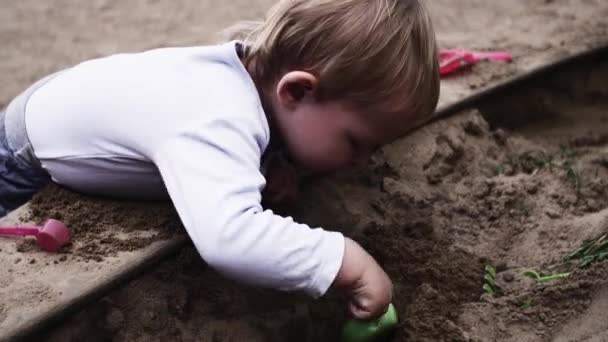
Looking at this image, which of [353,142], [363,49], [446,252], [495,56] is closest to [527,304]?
[446,252]

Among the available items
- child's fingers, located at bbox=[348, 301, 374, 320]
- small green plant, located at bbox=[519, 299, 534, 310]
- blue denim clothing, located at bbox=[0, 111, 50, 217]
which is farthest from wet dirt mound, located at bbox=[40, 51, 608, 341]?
blue denim clothing, located at bbox=[0, 111, 50, 217]

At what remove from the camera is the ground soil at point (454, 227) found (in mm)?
1449

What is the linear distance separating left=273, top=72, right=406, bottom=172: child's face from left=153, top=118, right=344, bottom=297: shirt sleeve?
0.56 feet

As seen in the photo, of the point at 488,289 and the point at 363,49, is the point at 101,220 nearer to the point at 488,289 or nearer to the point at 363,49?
the point at 363,49

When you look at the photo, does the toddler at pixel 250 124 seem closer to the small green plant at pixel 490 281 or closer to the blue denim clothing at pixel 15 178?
the blue denim clothing at pixel 15 178

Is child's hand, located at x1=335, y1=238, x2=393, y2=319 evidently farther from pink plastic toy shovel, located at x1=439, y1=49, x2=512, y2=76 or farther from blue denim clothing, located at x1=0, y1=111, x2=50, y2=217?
pink plastic toy shovel, located at x1=439, y1=49, x2=512, y2=76

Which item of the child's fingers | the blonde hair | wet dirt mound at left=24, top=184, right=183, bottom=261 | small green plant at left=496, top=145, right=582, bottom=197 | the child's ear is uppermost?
the blonde hair

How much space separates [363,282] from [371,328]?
0.14 metres

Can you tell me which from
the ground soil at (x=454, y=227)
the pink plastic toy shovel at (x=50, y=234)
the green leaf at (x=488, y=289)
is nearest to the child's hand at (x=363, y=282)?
the ground soil at (x=454, y=227)

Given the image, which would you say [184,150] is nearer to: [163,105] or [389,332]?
[163,105]

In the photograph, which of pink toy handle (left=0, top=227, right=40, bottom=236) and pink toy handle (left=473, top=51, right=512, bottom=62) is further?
pink toy handle (left=473, top=51, right=512, bottom=62)

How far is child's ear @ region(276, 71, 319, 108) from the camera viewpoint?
4.90 feet

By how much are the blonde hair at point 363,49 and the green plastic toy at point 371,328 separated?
0.40 meters

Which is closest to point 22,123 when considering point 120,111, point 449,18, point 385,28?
point 120,111
